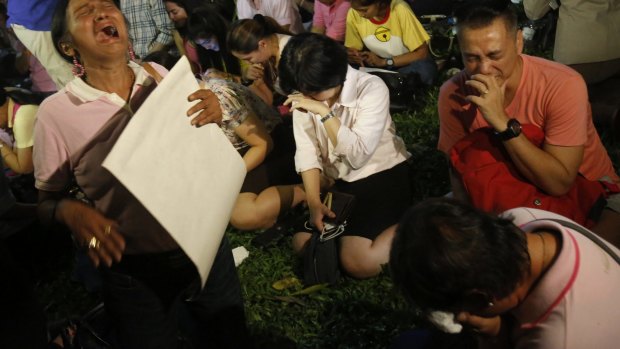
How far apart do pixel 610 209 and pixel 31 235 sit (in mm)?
3830

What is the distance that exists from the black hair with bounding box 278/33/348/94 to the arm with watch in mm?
857

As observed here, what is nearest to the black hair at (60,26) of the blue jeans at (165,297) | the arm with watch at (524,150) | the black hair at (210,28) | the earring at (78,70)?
the earring at (78,70)

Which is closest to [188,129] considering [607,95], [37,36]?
[607,95]

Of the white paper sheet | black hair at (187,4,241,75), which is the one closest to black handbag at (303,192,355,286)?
the white paper sheet

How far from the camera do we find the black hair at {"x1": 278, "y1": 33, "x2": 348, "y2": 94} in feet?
10.4

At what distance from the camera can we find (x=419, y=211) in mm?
1640

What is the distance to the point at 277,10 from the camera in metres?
6.17

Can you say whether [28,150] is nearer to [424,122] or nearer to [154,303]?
[154,303]

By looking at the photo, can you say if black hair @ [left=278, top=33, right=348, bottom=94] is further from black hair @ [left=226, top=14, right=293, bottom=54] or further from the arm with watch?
black hair @ [left=226, top=14, right=293, bottom=54]

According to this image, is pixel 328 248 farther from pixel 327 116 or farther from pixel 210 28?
pixel 210 28

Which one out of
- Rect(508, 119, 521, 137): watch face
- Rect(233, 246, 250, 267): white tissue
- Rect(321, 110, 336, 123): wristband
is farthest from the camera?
Rect(233, 246, 250, 267): white tissue

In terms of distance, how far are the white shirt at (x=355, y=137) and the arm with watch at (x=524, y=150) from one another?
75cm

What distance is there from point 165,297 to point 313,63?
1.59 metres

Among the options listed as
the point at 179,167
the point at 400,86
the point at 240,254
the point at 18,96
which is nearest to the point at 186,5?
the point at 18,96
